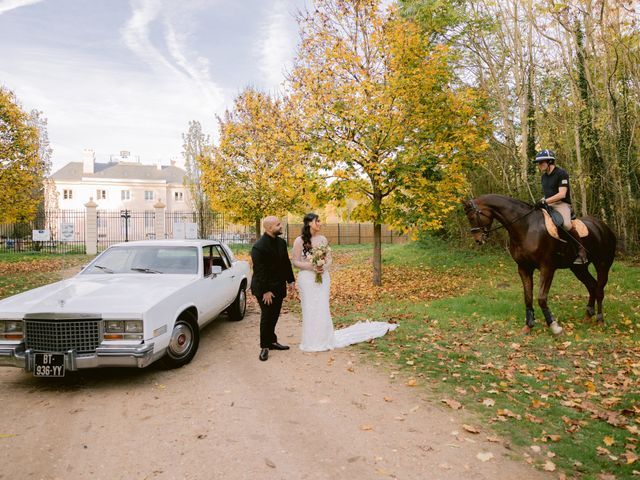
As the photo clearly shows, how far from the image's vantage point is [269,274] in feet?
20.0

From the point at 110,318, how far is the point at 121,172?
56.7 meters

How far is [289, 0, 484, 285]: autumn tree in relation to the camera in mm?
10664

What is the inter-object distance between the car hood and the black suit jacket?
96 cm

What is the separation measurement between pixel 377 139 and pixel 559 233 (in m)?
5.21

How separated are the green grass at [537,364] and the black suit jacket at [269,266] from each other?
6.05ft

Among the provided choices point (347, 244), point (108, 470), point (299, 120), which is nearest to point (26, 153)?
point (299, 120)

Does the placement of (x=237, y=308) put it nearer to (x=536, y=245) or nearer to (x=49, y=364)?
(x=49, y=364)

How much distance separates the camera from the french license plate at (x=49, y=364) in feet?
14.9

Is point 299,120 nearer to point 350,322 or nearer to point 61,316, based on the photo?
point 350,322

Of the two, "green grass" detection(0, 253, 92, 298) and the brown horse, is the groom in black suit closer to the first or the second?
the brown horse

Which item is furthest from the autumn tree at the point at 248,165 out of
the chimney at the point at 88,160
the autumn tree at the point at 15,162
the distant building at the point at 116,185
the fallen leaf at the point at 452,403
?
the chimney at the point at 88,160

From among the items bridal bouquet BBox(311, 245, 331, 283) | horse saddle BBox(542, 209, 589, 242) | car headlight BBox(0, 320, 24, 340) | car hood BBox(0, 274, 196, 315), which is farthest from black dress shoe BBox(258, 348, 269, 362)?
horse saddle BBox(542, 209, 589, 242)

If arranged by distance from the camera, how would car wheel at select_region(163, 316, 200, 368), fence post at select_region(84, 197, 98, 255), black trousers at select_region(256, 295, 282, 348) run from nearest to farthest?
1. car wheel at select_region(163, 316, 200, 368)
2. black trousers at select_region(256, 295, 282, 348)
3. fence post at select_region(84, 197, 98, 255)

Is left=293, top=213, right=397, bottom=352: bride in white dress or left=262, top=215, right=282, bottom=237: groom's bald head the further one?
left=293, top=213, right=397, bottom=352: bride in white dress
